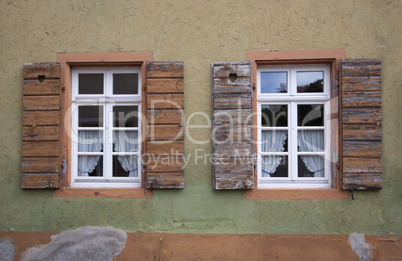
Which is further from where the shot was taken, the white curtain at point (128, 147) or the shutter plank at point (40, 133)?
the white curtain at point (128, 147)

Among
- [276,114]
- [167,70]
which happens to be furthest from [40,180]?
[276,114]

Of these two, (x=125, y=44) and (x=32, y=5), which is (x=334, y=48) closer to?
(x=125, y=44)

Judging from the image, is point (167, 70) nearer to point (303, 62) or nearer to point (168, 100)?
point (168, 100)

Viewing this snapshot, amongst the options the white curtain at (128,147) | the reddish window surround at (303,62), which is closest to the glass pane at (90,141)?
the white curtain at (128,147)

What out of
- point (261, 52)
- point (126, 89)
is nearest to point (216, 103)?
point (261, 52)

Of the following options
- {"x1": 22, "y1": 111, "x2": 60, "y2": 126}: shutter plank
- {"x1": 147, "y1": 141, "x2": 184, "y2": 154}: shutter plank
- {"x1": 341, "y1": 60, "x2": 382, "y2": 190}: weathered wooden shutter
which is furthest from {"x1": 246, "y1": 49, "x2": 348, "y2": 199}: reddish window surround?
{"x1": 22, "y1": 111, "x2": 60, "y2": 126}: shutter plank

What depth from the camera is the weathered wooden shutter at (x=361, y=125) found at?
3584 millimetres

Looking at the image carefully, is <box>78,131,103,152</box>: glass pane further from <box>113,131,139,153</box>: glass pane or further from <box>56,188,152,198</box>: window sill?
<box>56,188,152,198</box>: window sill

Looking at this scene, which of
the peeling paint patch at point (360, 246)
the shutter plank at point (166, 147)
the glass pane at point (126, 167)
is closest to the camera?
the peeling paint patch at point (360, 246)

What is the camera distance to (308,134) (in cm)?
387

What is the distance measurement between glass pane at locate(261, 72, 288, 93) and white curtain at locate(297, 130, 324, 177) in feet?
2.09

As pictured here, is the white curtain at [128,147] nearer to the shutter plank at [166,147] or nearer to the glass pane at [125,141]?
the glass pane at [125,141]

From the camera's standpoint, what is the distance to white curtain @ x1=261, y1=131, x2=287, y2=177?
3.88 m

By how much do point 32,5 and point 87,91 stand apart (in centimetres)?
129
